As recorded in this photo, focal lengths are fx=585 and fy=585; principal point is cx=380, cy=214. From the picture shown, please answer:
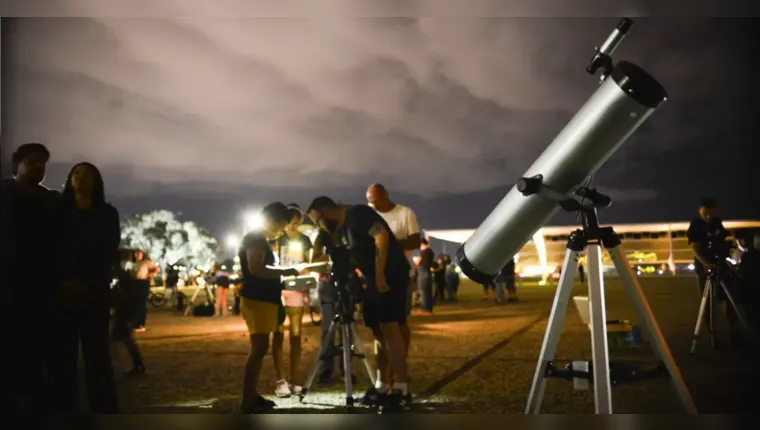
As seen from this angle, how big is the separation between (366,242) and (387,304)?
366 mm

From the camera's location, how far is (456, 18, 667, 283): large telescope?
2.05 metres

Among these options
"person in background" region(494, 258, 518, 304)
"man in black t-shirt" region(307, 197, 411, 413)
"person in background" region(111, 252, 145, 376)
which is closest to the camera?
"man in black t-shirt" region(307, 197, 411, 413)

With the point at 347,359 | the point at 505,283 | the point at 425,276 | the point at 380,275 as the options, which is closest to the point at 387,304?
the point at 380,275

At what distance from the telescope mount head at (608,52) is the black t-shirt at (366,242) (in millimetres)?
1438

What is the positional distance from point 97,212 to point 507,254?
1851mm

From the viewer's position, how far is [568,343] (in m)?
5.37

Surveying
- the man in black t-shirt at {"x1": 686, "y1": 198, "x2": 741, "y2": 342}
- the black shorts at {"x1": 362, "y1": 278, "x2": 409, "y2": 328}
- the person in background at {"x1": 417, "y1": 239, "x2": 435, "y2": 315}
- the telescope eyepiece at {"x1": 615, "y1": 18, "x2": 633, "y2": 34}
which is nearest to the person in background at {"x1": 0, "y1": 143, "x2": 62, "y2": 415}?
the black shorts at {"x1": 362, "y1": 278, "x2": 409, "y2": 328}

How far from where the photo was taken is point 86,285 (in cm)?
258

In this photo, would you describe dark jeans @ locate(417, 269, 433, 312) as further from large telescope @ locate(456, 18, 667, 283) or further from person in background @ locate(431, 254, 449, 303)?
large telescope @ locate(456, 18, 667, 283)

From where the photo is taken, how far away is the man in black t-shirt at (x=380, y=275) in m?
3.16

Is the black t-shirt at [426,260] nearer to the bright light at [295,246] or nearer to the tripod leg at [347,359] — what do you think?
the bright light at [295,246]

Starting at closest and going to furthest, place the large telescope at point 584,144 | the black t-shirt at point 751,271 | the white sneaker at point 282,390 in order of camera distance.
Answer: the large telescope at point 584,144 < the white sneaker at point 282,390 < the black t-shirt at point 751,271

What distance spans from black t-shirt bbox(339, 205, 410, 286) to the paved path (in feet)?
2.51

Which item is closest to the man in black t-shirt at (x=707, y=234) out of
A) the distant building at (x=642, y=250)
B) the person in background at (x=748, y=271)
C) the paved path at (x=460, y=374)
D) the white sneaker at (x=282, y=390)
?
the person in background at (x=748, y=271)
